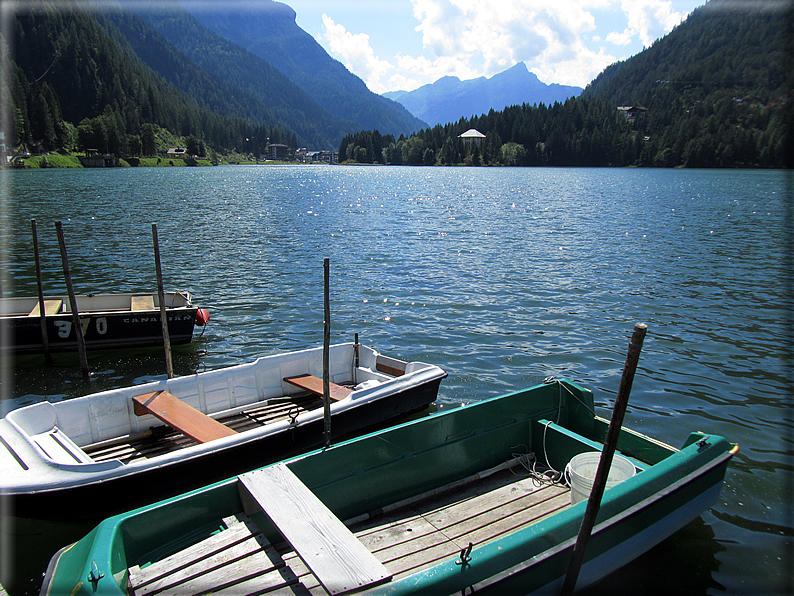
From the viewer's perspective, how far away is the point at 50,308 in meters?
15.3

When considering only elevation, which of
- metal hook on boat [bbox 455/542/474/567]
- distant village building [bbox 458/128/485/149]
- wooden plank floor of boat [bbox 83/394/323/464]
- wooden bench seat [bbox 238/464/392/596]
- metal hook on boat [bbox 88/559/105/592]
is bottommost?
wooden plank floor of boat [bbox 83/394/323/464]

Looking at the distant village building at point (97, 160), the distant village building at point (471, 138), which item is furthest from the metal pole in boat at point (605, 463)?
the distant village building at point (471, 138)

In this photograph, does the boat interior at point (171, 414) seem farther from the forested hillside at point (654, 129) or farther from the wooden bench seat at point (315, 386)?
the forested hillside at point (654, 129)

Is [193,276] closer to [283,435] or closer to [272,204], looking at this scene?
[283,435]

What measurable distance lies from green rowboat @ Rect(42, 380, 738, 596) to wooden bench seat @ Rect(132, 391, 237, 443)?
2.55m

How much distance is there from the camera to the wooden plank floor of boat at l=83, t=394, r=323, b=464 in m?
8.50

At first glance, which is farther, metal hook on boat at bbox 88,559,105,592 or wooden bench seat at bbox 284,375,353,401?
wooden bench seat at bbox 284,375,353,401

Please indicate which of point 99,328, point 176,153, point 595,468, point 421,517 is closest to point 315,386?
point 421,517

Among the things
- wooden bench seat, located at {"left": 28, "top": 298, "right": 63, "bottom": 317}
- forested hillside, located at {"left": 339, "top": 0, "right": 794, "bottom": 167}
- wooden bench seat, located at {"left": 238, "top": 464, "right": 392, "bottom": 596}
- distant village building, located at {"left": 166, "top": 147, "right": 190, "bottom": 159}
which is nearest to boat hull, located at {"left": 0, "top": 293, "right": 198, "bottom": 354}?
wooden bench seat, located at {"left": 28, "top": 298, "right": 63, "bottom": 317}

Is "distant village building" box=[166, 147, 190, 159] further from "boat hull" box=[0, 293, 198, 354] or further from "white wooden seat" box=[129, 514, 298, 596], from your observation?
"white wooden seat" box=[129, 514, 298, 596]

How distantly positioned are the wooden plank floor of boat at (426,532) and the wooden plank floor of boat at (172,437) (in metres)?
3.47

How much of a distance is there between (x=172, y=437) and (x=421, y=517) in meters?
5.04

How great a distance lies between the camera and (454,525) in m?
6.72

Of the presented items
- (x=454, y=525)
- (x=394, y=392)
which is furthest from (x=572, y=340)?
(x=454, y=525)
